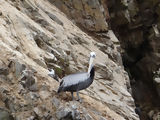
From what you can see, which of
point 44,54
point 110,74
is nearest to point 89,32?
point 110,74

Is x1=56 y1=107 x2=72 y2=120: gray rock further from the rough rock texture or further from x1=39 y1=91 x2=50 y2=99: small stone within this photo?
the rough rock texture

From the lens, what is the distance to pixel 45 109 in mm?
9391

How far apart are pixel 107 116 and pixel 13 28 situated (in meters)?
4.89

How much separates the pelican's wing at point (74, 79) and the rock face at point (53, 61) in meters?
0.40

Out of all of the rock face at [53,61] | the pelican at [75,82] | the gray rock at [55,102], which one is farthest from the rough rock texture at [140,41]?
the gray rock at [55,102]

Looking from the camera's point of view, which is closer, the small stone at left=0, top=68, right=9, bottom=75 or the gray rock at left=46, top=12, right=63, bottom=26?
the small stone at left=0, top=68, right=9, bottom=75

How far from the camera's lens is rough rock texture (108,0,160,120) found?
31203 mm

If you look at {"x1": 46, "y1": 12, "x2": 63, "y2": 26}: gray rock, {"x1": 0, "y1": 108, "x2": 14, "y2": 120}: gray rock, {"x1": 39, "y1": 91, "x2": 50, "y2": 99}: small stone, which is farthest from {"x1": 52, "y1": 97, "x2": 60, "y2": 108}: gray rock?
{"x1": 46, "y1": 12, "x2": 63, "y2": 26}: gray rock

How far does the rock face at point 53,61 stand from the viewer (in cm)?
949

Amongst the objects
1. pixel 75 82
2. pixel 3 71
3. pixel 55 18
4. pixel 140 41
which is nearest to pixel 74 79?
pixel 75 82

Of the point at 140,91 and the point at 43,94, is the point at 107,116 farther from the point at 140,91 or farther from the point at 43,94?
the point at 140,91

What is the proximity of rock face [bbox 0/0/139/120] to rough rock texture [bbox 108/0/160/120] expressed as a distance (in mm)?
7428

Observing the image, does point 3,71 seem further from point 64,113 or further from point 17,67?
point 64,113

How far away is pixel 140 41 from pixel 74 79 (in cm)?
2366
